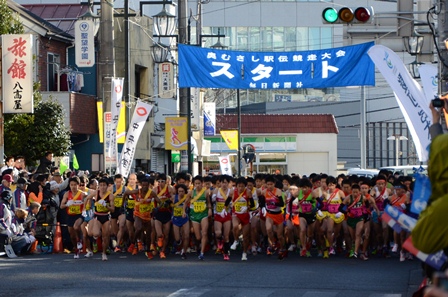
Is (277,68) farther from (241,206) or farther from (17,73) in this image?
(17,73)

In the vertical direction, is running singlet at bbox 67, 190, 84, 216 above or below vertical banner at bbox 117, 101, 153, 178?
below

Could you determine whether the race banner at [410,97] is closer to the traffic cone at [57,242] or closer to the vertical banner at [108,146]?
the traffic cone at [57,242]

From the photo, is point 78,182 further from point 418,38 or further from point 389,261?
point 418,38

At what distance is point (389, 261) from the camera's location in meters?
20.4

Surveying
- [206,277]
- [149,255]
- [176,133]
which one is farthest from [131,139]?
[206,277]

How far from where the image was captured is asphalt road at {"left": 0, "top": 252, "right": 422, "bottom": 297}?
560 inches

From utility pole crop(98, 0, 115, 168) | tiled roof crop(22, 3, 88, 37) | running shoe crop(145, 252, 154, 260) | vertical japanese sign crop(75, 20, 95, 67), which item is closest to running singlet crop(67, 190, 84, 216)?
running shoe crop(145, 252, 154, 260)

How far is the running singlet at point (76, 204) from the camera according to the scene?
21.3 meters

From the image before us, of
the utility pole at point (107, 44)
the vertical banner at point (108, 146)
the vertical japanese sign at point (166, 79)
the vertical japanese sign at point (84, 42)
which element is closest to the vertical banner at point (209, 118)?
the vertical japanese sign at point (166, 79)

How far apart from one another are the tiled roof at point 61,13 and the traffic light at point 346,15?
79.8ft

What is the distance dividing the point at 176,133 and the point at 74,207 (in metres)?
9.36

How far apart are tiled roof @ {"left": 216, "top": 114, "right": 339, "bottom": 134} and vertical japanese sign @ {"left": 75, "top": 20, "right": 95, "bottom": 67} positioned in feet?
87.8

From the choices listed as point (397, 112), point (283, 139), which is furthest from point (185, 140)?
point (397, 112)

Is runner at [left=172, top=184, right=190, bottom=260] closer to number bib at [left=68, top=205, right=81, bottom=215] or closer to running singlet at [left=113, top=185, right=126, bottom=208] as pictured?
running singlet at [left=113, top=185, right=126, bottom=208]
